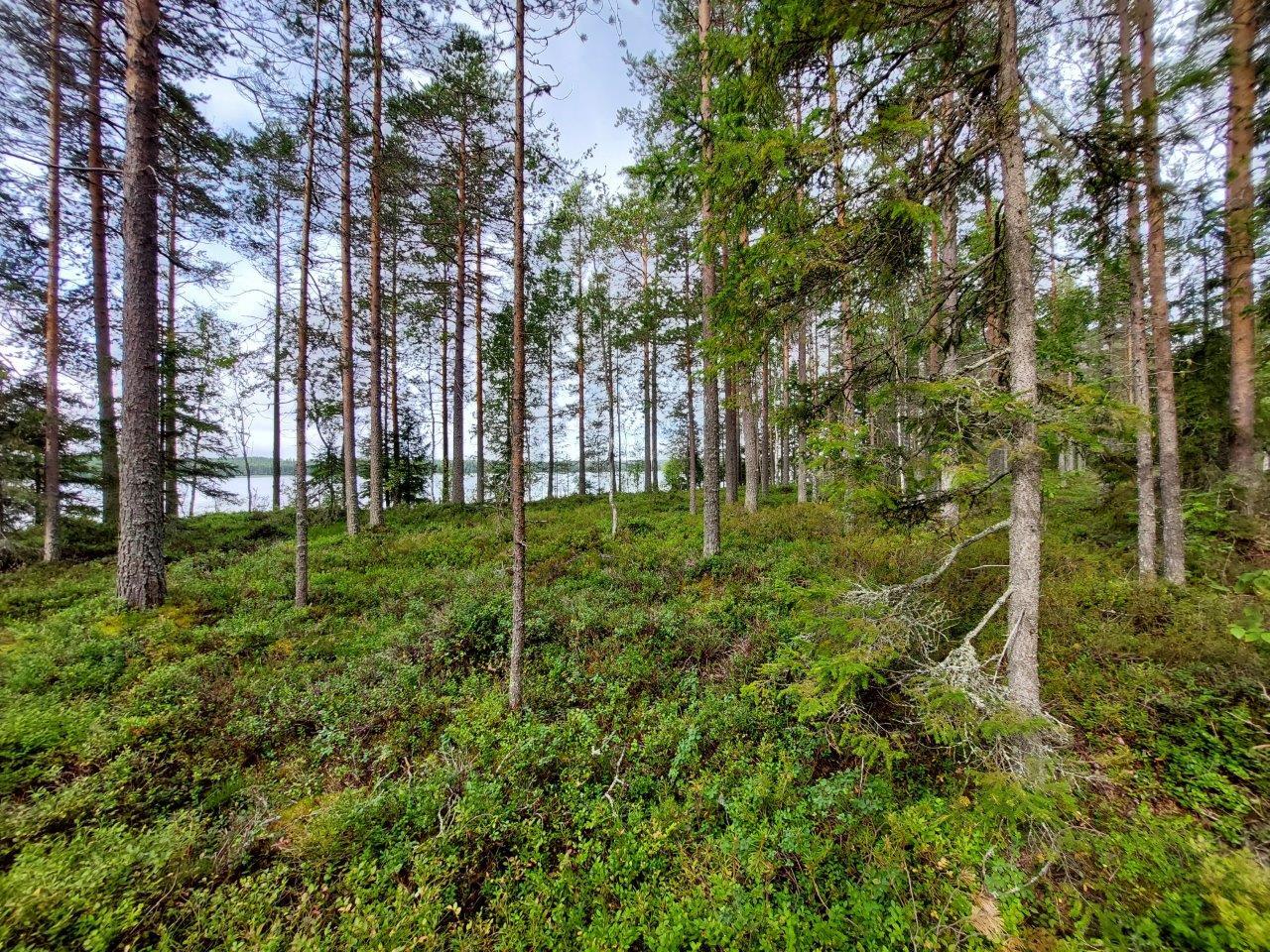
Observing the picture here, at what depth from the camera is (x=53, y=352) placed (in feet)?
33.5

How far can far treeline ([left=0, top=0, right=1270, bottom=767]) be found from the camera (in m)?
3.75

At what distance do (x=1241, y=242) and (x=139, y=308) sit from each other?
14761 millimetres

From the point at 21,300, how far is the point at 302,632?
41.9 feet

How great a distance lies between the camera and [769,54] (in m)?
4.09

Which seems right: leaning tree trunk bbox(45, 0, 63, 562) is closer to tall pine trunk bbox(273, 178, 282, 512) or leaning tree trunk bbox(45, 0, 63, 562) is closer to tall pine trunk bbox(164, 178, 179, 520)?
tall pine trunk bbox(164, 178, 179, 520)

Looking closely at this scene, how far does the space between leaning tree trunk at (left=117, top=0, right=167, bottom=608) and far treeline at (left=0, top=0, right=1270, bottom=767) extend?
0.04 meters

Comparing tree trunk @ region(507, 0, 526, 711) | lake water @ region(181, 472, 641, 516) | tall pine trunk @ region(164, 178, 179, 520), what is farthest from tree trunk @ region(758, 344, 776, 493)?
tall pine trunk @ region(164, 178, 179, 520)

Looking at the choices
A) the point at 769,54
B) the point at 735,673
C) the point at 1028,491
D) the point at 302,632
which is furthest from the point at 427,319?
the point at 1028,491

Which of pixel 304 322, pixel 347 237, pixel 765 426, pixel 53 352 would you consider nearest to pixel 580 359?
pixel 765 426

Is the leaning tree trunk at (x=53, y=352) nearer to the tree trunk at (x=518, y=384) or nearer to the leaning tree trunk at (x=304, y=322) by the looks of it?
the leaning tree trunk at (x=304, y=322)

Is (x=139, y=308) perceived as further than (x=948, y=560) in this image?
Yes

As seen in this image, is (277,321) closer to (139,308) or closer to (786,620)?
(139,308)

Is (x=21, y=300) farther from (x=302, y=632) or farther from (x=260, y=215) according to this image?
(x=302, y=632)

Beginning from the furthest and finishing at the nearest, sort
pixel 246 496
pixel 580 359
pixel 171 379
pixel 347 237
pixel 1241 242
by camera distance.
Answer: pixel 246 496, pixel 580 359, pixel 171 379, pixel 347 237, pixel 1241 242
